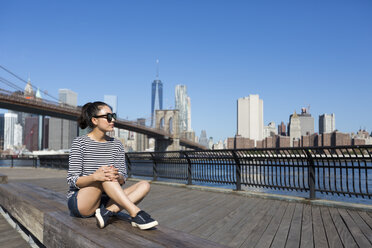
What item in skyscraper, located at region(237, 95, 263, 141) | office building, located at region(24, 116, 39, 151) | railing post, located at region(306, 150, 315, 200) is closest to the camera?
railing post, located at region(306, 150, 315, 200)

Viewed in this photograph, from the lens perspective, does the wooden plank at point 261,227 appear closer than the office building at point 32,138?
Yes

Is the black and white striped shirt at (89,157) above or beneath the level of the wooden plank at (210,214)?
above

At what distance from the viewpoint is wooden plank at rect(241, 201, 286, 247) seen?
3006mm

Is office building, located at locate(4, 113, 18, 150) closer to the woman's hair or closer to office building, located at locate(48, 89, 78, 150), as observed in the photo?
office building, located at locate(48, 89, 78, 150)

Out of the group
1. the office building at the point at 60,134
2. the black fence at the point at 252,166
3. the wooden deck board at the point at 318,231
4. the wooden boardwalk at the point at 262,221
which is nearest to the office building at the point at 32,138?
the office building at the point at 60,134

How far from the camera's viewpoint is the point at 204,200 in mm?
5508

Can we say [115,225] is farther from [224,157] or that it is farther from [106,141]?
[224,157]

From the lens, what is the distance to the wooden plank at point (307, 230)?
9.70ft

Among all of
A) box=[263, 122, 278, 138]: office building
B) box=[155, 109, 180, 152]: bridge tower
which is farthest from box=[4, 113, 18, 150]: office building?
box=[263, 122, 278, 138]: office building

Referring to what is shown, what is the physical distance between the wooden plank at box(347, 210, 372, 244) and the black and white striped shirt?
9.29 feet

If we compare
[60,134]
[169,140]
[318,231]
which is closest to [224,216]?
Result: [318,231]

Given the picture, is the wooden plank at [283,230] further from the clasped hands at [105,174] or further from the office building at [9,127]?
the office building at [9,127]

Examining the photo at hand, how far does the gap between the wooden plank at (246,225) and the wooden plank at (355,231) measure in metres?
1.09

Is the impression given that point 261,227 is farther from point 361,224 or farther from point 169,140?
point 169,140
